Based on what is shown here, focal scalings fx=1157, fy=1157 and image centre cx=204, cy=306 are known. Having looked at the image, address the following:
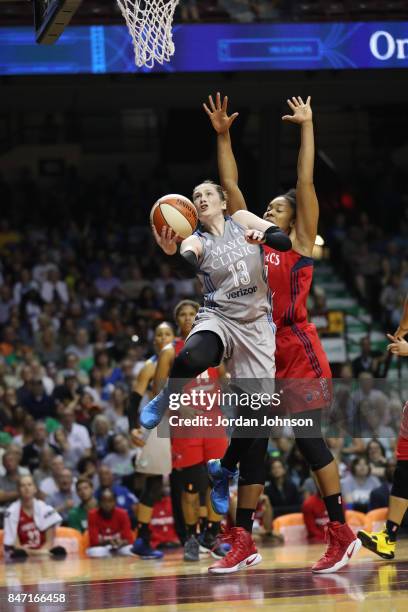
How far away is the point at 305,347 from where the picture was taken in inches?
280

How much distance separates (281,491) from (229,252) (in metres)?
5.61

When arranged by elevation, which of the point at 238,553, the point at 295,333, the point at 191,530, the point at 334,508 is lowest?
the point at 238,553

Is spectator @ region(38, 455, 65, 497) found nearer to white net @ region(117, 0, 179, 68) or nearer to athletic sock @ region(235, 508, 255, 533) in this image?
white net @ region(117, 0, 179, 68)

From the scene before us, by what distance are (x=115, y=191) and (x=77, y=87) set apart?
12.7 feet

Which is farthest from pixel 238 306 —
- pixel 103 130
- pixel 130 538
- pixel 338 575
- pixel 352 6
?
pixel 103 130

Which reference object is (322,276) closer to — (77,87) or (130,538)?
(77,87)

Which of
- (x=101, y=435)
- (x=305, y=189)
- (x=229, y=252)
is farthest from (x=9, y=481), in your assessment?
(x=305, y=189)

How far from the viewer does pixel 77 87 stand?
17.3 meters

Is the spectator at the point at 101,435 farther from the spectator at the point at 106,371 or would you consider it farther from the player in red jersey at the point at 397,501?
the player in red jersey at the point at 397,501

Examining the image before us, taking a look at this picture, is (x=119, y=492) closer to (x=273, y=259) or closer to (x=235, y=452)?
(x=235, y=452)

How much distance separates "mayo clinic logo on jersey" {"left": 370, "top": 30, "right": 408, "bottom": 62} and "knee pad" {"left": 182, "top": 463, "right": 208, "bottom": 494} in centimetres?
785

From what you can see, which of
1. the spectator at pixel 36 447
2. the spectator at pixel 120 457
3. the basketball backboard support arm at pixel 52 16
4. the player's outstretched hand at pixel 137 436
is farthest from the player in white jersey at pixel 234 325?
the spectator at pixel 36 447

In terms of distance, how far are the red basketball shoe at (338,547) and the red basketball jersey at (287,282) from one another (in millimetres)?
1288

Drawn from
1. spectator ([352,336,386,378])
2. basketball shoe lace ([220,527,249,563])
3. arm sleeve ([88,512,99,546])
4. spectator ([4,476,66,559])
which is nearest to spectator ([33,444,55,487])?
spectator ([4,476,66,559])
